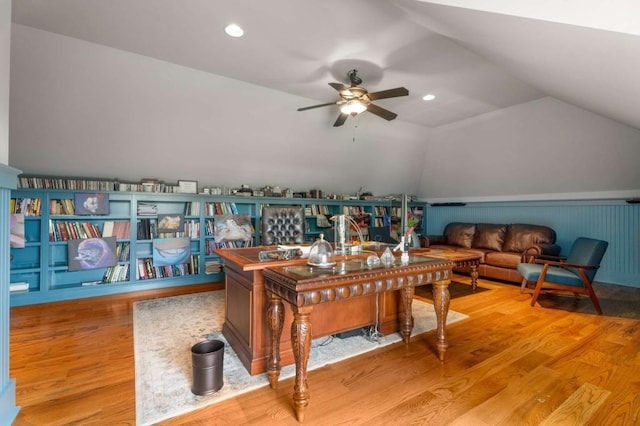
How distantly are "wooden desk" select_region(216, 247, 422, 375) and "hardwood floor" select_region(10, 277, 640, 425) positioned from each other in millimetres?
238

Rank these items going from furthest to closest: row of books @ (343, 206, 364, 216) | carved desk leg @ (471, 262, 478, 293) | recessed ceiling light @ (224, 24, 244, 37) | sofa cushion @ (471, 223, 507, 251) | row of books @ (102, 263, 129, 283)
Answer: row of books @ (343, 206, 364, 216)
sofa cushion @ (471, 223, 507, 251)
carved desk leg @ (471, 262, 478, 293)
row of books @ (102, 263, 129, 283)
recessed ceiling light @ (224, 24, 244, 37)

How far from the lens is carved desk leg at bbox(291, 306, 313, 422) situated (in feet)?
4.89

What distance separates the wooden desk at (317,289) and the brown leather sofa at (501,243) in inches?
121

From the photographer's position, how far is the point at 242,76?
3652mm

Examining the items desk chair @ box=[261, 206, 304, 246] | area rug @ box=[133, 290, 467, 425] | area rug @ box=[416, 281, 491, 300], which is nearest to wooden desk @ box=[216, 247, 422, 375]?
area rug @ box=[133, 290, 467, 425]

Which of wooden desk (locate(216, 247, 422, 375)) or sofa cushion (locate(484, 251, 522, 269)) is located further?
sofa cushion (locate(484, 251, 522, 269))

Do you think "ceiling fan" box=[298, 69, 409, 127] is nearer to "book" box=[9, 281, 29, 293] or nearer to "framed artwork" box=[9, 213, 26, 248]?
"framed artwork" box=[9, 213, 26, 248]

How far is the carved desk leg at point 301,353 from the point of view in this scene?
149 centimetres

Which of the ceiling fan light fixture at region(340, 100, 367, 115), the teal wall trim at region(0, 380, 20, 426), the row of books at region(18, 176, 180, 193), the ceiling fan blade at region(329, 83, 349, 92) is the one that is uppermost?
the ceiling fan blade at region(329, 83, 349, 92)

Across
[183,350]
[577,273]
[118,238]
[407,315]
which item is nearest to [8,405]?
[183,350]

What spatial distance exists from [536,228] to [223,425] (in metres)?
5.49

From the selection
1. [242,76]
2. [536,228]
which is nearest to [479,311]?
[536,228]

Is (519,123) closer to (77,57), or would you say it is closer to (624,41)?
(624,41)

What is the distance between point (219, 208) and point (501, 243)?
5.09 meters
